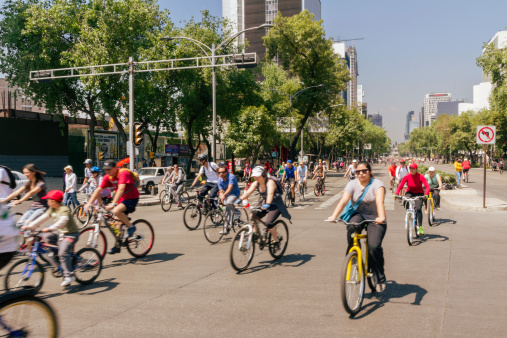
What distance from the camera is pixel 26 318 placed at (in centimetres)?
348

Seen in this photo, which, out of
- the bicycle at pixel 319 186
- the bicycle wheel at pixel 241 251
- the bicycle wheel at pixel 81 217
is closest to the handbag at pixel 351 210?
the bicycle wheel at pixel 241 251

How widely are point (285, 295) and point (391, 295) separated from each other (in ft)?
4.65

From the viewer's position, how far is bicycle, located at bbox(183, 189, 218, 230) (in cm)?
1162

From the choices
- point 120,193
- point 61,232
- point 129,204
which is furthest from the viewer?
point 129,204

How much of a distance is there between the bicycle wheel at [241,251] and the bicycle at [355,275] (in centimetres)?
217

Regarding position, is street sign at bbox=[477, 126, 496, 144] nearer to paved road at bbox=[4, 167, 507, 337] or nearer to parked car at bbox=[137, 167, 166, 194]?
paved road at bbox=[4, 167, 507, 337]

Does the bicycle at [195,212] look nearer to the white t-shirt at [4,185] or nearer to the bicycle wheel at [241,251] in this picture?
the bicycle wheel at [241,251]

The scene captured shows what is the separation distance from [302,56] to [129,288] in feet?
133

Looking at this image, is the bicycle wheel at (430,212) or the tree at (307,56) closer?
the bicycle wheel at (430,212)

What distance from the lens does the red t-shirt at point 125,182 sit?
25.6ft

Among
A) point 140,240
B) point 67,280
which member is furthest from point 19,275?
point 140,240

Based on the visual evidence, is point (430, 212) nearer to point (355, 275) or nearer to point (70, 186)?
point (355, 275)

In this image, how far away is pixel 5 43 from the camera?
29359 millimetres

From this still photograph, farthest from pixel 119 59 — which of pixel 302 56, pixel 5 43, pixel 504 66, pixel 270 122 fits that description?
pixel 504 66
